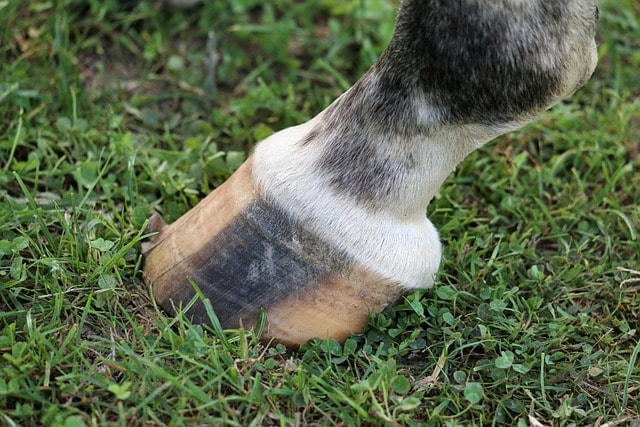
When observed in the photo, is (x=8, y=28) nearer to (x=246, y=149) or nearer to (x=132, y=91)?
(x=132, y=91)

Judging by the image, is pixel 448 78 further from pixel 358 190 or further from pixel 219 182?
pixel 219 182

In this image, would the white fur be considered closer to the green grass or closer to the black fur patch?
the black fur patch

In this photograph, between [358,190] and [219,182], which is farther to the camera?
[219,182]

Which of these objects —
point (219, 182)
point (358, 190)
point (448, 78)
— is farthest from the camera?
point (219, 182)

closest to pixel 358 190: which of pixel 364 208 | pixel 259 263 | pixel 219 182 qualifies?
pixel 364 208

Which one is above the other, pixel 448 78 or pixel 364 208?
pixel 448 78

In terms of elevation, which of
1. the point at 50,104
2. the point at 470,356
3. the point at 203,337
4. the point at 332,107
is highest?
the point at 332,107

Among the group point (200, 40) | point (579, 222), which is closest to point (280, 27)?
point (200, 40)

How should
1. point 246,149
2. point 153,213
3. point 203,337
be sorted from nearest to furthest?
point 203,337
point 153,213
point 246,149
